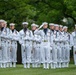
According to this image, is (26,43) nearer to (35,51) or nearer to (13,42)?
(35,51)

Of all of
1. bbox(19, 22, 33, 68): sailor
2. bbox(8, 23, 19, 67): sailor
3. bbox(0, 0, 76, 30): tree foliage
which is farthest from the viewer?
bbox(0, 0, 76, 30): tree foliage

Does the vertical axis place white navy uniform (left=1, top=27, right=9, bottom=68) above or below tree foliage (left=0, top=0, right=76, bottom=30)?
below

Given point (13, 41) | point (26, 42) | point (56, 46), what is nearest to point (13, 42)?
point (13, 41)

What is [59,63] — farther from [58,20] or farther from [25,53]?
[58,20]

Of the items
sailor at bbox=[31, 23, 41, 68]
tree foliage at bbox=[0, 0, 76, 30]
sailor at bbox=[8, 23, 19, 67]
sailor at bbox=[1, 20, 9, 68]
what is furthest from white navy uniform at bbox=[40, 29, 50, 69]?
tree foliage at bbox=[0, 0, 76, 30]

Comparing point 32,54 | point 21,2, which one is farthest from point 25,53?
point 21,2

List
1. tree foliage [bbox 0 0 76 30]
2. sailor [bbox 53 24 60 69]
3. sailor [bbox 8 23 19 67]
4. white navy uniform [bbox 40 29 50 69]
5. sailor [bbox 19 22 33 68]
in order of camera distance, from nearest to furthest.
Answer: white navy uniform [bbox 40 29 50 69]
sailor [bbox 19 22 33 68]
sailor [bbox 53 24 60 69]
sailor [bbox 8 23 19 67]
tree foliage [bbox 0 0 76 30]

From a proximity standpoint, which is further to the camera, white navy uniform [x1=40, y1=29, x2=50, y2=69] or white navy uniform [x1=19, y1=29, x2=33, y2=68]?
white navy uniform [x1=19, y1=29, x2=33, y2=68]

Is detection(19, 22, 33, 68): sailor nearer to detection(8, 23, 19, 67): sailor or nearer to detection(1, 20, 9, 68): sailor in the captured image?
detection(8, 23, 19, 67): sailor

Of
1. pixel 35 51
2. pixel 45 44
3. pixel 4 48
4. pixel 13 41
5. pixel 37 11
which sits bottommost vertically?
pixel 35 51

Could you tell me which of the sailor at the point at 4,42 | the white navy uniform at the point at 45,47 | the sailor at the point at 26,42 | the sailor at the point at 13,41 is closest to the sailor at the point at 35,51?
the sailor at the point at 26,42

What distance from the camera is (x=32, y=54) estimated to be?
82.7 feet

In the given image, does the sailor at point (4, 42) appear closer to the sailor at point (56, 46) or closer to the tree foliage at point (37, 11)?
the sailor at point (56, 46)

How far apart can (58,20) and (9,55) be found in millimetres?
12946
